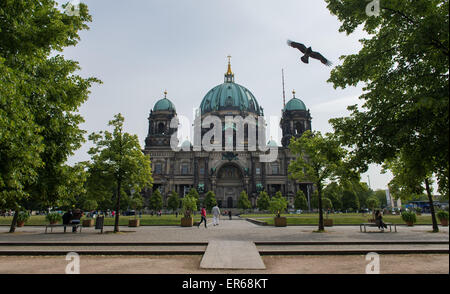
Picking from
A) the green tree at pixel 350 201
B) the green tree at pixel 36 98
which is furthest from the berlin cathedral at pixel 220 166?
the green tree at pixel 36 98

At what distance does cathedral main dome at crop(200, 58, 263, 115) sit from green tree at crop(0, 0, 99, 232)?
233ft

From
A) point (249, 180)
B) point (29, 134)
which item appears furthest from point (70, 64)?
point (249, 180)

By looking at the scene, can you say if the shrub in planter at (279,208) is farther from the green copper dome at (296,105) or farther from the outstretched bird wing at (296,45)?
the green copper dome at (296,105)

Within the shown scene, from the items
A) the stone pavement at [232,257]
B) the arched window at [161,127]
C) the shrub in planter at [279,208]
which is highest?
the arched window at [161,127]

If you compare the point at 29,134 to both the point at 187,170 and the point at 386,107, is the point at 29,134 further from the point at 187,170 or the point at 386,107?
the point at 187,170

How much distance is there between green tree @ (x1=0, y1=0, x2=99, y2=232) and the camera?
7.02 metres

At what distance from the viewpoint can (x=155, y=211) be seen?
188 feet

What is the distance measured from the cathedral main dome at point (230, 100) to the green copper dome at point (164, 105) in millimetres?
11970

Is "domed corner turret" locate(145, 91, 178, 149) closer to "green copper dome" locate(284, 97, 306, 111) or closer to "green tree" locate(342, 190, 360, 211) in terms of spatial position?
"green copper dome" locate(284, 97, 306, 111)

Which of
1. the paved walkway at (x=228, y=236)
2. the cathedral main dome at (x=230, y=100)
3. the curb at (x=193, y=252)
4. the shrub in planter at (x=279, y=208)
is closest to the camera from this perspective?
the curb at (x=193, y=252)

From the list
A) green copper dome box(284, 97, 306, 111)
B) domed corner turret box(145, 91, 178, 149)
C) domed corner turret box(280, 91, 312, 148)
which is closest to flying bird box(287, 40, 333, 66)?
domed corner turret box(280, 91, 312, 148)

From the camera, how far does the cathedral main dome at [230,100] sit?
81.9m

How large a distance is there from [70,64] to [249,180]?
2409 inches

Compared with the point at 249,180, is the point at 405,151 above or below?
below
